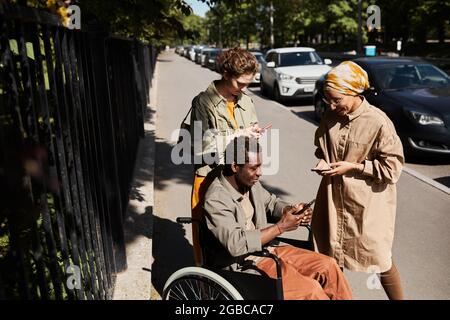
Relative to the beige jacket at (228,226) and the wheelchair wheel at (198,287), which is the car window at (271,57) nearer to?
the beige jacket at (228,226)

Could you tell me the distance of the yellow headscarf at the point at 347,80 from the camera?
8.73ft

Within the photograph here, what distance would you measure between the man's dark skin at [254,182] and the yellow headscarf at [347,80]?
2.06ft

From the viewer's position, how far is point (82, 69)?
3.10 metres

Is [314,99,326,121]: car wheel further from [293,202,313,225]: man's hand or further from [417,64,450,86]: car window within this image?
[293,202,313,225]: man's hand

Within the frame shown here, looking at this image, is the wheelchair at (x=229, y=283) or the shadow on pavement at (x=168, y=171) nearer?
the wheelchair at (x=229, y=283)

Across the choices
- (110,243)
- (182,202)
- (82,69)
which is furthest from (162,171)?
(82,69)

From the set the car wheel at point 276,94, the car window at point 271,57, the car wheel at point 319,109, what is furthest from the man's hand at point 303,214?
the car window at point 271,57

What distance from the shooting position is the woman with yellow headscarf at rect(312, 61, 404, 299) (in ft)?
8.98

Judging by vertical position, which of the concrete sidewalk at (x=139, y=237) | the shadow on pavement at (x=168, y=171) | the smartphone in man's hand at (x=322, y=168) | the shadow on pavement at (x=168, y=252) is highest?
the smartphone in man's hand at (x=322, y=168)

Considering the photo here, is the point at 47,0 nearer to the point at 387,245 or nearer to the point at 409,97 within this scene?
the point at 387,245

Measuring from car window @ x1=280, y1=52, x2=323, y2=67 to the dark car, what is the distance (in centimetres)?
566

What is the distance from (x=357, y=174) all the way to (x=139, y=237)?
2.33 metres

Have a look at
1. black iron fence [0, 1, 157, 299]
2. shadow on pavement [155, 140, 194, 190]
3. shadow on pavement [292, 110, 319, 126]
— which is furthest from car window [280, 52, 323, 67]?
black iron fence [0, 1, 157, 299]

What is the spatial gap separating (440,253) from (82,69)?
3.47m
